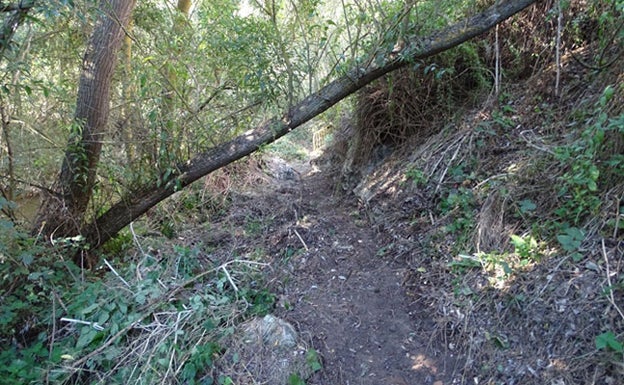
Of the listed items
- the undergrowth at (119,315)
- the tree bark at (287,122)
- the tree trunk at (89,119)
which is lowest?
the undergrowth at (119,315)

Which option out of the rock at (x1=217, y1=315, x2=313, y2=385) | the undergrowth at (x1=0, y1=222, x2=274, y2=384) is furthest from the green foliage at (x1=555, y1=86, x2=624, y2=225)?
the undergrowth at (x1=0, y1=222, x2=274, y2=384)

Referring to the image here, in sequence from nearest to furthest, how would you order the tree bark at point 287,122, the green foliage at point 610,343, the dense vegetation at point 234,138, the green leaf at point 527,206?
the green foliage at point 610,343
the dense vegetation at point 234,138
the green leaf at point 527,206
the tree bark at point 287,122

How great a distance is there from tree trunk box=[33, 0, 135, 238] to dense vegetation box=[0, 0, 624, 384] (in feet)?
0.12

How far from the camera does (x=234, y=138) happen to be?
3.73m

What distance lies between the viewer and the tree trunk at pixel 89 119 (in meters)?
3.29

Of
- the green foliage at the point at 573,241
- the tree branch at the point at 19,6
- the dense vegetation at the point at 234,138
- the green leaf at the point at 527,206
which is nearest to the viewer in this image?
the tree branch at the point at 19,6

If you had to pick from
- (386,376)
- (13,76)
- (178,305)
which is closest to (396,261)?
(386,376)

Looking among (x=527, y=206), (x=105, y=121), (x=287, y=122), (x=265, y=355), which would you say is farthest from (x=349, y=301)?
(x=105, y=121)

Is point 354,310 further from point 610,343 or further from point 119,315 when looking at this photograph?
point 119,315

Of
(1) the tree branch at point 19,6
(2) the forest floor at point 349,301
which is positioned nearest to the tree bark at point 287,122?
(2) the forest floor at point 349,301

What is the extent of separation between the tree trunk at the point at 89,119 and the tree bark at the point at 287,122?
0.39 metres

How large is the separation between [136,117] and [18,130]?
3.22 ft

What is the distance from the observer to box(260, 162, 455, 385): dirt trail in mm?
2229

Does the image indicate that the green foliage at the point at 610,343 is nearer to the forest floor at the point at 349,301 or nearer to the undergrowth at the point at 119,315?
the forest floor at the point at 349,301
